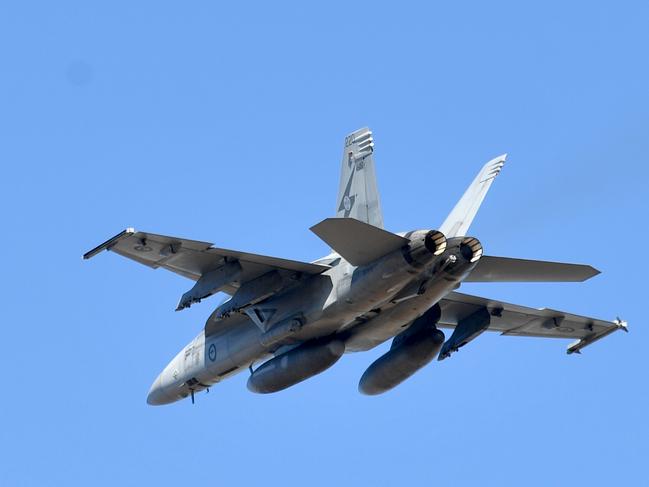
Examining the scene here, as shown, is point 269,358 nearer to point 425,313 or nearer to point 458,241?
point 425,313

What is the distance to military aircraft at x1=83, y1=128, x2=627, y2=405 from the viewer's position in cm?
2889

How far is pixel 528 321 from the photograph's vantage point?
3619cm

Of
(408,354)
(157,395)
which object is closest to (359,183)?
(408,354)

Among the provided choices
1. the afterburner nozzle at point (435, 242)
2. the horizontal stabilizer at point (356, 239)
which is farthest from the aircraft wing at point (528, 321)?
the afterburner nozzle at point (435, 242)

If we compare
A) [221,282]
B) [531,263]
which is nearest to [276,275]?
[221,282]

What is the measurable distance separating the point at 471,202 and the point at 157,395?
1036 centimetres

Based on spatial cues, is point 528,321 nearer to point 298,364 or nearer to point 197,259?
point 298,364

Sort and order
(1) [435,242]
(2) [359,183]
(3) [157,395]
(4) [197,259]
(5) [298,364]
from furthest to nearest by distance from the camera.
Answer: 1. (3) [157,395]
2. (5) [298,364]
3. (2) [359,183]
4. (4) [197,259]
5. (1) [435,242]

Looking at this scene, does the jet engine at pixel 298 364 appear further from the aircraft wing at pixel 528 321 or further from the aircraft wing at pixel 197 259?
the aircraft wing at pixel 528 321

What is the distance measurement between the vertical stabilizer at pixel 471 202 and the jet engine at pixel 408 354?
12.3ft

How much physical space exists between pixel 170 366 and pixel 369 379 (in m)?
5.11

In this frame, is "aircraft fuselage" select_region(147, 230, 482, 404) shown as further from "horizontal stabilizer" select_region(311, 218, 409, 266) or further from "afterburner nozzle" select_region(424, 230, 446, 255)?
"horizontal stabilizer" select_region(311, 218, 409, 266)

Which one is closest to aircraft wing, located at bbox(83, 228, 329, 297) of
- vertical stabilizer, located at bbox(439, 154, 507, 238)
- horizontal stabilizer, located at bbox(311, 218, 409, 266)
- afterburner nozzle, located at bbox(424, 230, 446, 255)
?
horizontal stabilizer, located at bbox(311, 218, 409, 266)

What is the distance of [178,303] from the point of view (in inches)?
1230
